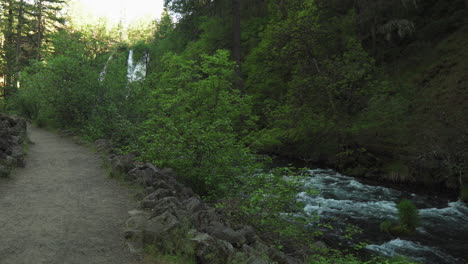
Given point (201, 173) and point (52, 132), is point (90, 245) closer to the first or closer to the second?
point (201, 173)

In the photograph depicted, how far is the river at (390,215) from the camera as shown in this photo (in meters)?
8.84

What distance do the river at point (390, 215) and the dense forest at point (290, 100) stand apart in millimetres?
949

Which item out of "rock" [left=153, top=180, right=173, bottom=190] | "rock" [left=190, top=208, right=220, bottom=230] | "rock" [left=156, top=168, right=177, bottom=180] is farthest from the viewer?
"rock" [left=156, top=168, right=177, bottom=180]

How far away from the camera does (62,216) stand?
652 cm

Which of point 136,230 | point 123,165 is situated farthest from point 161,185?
point 136,230

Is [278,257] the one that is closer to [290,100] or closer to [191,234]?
[191,234]

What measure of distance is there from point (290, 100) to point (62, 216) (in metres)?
16.9

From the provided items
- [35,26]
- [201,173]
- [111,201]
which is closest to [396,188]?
[201,173]

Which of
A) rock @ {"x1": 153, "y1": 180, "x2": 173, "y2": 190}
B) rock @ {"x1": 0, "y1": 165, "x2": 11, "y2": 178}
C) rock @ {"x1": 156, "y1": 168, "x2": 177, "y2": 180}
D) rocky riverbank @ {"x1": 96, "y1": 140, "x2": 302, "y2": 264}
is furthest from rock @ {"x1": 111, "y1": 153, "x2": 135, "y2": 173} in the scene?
rock @ {"x1": 0, "y1": 165, "x2": 11, "y2": 178}

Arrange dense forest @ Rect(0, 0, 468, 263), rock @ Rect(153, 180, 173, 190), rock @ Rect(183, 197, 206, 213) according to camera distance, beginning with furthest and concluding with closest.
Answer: dense forest @ Rect(0, 0, 468, 263) < rock @ Rect(153, 180, 173, 190) < rock @ Rect(183, 197, 206, 213)

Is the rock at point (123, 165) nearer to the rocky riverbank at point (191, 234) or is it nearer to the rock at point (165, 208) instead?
the rocky riverbank at point (191, 234)

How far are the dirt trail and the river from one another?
171 inches

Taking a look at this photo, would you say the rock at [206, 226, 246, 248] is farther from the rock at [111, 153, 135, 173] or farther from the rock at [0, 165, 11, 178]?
the rock at [0, 165, 11, 178]

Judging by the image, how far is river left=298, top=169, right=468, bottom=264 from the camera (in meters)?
8.84
